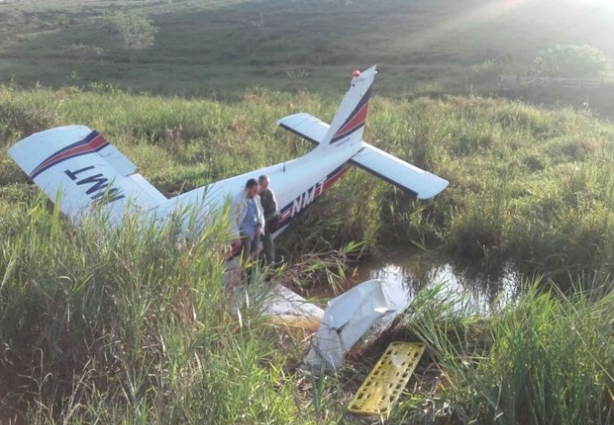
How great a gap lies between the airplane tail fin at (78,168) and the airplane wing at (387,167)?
9.35 ft

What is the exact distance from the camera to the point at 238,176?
8.34 meters

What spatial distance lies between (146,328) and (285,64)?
36.7 meters

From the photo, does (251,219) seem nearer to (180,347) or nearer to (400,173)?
(400,173)

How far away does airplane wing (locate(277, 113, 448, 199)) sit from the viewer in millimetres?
8578

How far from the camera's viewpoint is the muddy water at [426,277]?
8227 mm

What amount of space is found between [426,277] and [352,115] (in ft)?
8.90

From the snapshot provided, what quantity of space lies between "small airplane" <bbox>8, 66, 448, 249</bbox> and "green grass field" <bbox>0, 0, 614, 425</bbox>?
583mm

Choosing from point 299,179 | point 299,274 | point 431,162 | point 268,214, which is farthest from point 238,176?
point 431,162

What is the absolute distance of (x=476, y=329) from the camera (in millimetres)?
5969

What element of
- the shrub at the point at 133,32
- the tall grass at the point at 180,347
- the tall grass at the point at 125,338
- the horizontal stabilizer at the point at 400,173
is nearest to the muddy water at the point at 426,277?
the horizontal stabilizer at the point at 400,173

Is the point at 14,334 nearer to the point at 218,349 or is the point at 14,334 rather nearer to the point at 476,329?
the point at 218,349

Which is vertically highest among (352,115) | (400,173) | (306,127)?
(352,115)

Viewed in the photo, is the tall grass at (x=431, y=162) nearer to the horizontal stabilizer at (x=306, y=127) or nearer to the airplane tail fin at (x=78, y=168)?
the horizontal stabilizer at (x=306, y=127)

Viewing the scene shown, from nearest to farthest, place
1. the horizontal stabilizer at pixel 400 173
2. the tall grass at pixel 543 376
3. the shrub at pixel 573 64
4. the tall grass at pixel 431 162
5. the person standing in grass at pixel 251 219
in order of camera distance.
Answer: the tall grass at pixel 543 376 < the person standing in grass at pixel 251 219 < the horizontal stabilizer at pixel 400 173 < the tall grass at pixel 431 162 < the shrub at pixel 573 64
